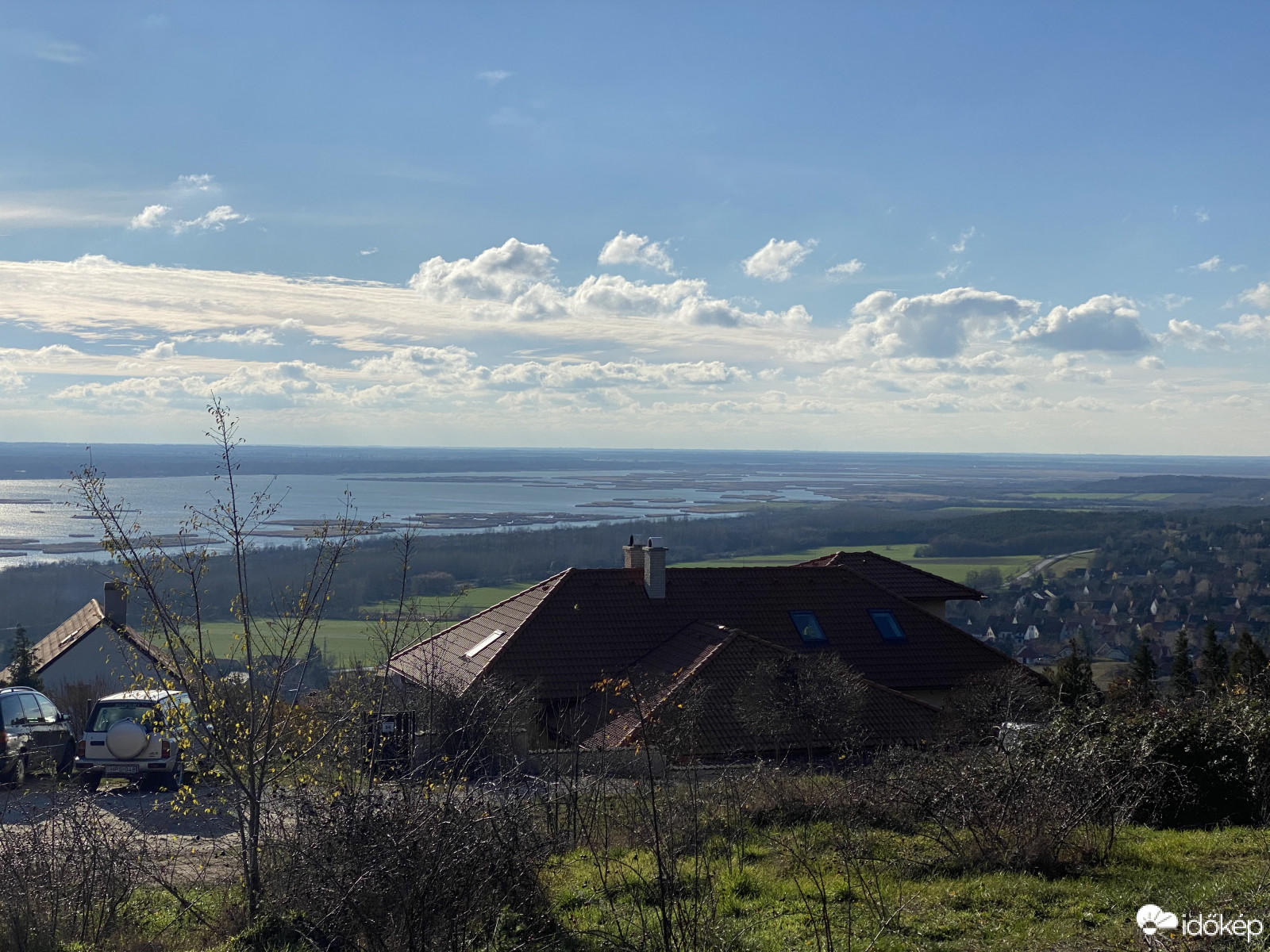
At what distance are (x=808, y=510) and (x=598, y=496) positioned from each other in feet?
193

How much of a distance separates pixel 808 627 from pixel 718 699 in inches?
255

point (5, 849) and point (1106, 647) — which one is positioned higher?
point (5, 849)

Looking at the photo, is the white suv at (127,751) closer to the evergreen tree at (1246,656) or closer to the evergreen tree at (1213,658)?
the evergreen tree at (1246,656)

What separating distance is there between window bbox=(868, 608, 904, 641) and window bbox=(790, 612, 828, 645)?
4.79 ft

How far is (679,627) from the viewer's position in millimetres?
23922

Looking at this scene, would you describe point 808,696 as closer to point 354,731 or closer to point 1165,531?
point 354,731

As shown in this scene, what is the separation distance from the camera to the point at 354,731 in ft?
26.6

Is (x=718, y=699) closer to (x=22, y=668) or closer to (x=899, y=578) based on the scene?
(x=899, y=578)

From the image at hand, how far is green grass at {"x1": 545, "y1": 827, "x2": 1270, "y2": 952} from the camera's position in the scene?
6016 millimetres

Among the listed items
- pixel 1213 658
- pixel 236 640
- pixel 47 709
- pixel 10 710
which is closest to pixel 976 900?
pixel 236 640

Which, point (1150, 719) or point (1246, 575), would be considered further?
point (1246, 575)

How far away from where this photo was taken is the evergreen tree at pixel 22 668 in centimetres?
2047

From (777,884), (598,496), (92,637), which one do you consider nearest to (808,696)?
(777,884)

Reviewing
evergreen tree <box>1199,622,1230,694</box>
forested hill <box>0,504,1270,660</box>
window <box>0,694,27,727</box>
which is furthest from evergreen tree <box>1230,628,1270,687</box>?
forested hill <box>0,504,1270,660</box>
